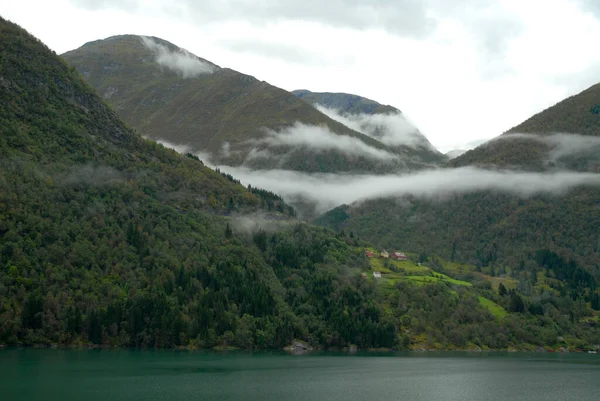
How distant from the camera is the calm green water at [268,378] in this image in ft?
315

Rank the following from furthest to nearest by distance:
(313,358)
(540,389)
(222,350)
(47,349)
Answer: (222,350) < (313,358) < (47,349) < (540,389)

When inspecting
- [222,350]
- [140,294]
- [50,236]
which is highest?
[50,236]

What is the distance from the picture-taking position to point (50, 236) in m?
190

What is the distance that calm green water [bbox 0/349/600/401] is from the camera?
315 ft

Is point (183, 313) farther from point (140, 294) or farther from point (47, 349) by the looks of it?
point (47, 349)

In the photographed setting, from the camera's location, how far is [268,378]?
383 ft

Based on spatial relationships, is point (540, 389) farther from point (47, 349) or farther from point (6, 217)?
point (6, 217)

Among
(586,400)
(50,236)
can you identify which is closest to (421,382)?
(586,400)

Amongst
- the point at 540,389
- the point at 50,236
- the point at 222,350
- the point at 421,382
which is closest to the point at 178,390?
the point at 421,382

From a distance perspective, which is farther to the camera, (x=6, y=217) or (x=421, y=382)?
(x=6, y=217)

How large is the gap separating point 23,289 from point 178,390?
8462 centimetres

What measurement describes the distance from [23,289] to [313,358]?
75.8 m

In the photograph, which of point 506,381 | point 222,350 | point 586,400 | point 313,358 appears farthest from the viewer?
point 222,350

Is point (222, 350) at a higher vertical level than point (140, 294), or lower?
lower
